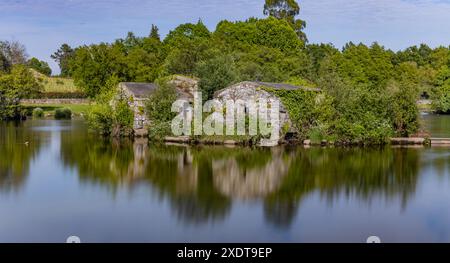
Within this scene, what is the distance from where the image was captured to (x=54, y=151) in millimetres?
21938

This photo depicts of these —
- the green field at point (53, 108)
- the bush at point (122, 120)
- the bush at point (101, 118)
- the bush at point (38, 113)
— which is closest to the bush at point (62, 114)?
the green field at point (53, 108)

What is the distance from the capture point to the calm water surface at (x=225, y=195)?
34.3ft

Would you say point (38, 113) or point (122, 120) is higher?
point (38, 113)

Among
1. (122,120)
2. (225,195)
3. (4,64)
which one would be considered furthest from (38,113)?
(225,195)

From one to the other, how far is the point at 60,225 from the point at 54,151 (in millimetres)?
11550

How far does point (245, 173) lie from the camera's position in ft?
55.2

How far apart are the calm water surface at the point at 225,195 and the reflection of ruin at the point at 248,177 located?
0.10 ft

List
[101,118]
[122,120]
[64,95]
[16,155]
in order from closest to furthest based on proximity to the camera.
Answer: [16,155] < [122,120] < [101,118] < [64,95]

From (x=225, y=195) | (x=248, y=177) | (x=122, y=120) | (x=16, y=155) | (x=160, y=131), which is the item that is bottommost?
(x=225, y=195)

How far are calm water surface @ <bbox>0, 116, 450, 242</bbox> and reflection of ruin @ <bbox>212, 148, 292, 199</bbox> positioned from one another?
3cm

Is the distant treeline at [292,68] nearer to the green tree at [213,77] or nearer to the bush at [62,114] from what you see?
the green tree at [213,77]

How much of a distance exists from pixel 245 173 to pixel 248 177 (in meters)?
0.65

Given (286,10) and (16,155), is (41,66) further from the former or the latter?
(16,155)
